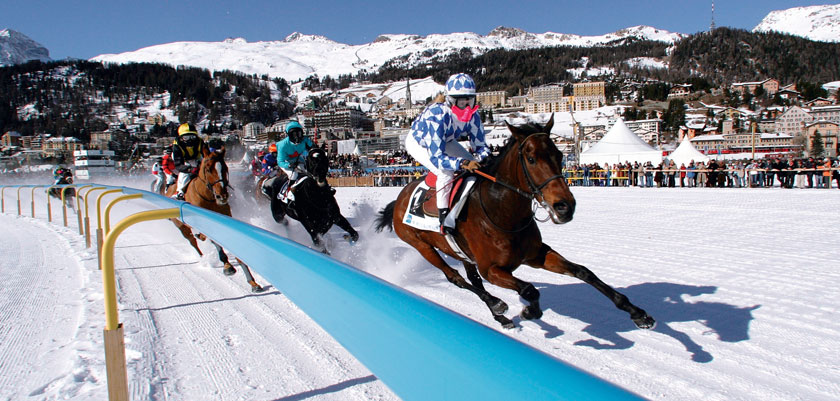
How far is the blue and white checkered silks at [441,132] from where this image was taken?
483 cm

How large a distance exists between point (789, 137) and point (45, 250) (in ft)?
426

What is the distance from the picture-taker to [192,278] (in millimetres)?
6703

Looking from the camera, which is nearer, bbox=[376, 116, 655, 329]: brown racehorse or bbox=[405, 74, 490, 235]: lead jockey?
bbox=[376, 116, 655, 329]: brown racehorse

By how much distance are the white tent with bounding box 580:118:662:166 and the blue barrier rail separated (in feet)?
103

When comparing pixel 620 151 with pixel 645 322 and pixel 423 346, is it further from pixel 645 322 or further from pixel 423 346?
pixel 423 346

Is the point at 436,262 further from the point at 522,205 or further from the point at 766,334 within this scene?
the point at 766,334

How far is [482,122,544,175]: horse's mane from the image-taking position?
4.14 m

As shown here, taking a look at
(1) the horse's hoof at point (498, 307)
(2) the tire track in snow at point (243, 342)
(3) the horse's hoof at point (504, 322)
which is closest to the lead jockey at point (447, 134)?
(1) the horse's hoof at point (498, 307)

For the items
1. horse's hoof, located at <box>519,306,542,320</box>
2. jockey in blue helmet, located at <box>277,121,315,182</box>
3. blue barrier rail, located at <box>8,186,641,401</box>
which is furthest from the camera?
jockey in blue helmet, located at <box>277,121,315,182</box>

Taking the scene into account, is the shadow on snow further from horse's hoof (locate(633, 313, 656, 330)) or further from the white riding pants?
the white riding pants

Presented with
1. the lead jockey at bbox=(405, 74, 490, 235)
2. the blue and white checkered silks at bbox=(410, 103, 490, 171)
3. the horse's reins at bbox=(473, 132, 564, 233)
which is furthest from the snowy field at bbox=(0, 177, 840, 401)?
the blue and white checkered silks at bbox=(410, 103, 490, 171)

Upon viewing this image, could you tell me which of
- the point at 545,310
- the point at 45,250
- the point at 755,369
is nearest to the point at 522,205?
the point at 545,310

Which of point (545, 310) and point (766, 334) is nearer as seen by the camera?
point (766, 334)

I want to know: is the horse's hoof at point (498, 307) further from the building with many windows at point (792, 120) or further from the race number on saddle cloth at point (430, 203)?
the building with many windows at point (792, 120)
